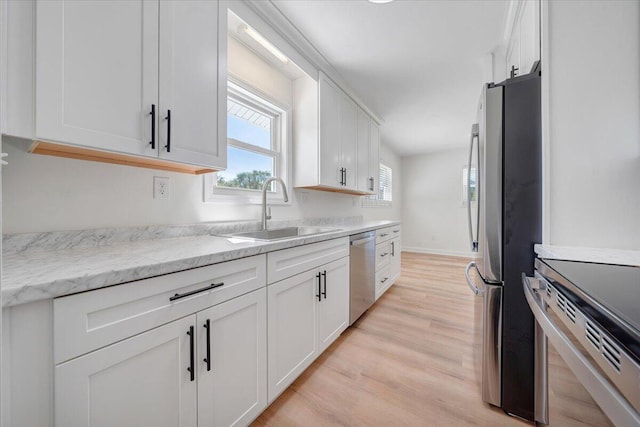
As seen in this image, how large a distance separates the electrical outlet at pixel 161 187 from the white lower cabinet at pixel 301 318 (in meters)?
0.81

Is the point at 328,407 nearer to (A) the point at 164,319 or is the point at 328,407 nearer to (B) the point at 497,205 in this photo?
(A) the point at 164,319

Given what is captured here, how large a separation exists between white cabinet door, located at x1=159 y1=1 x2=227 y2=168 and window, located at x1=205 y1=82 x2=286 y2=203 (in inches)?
16.3

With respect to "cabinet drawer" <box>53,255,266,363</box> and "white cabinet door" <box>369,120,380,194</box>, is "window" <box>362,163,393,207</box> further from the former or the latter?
"cabinet drawer" <box>53,255,266,363</box>

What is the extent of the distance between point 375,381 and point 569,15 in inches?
84.4

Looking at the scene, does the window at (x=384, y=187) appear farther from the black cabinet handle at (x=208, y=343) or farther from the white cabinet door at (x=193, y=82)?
the black cabinet handle at (x=208, y=343)

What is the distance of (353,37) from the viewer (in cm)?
208

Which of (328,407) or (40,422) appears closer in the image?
(40,422)

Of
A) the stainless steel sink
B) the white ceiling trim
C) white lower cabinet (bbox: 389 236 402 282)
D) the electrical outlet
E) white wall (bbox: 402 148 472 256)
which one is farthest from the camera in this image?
white wall (bbox: 402 148 472 256)

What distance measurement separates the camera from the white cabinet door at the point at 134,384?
648 mm

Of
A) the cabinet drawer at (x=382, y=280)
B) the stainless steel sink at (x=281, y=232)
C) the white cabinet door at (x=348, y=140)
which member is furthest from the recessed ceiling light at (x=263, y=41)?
the cabinet drawer at (x=382, y=280)

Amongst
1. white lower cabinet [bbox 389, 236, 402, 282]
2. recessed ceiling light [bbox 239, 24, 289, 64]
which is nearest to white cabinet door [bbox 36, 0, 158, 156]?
recessed ceiling light [bbox 239, 24, 289, 64]

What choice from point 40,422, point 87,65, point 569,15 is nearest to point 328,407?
point 40,422

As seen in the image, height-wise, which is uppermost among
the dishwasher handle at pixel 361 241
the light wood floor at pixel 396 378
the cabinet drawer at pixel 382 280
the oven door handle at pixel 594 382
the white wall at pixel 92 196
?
the white wall at pixel 92 196

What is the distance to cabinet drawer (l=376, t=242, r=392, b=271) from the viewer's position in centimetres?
274
